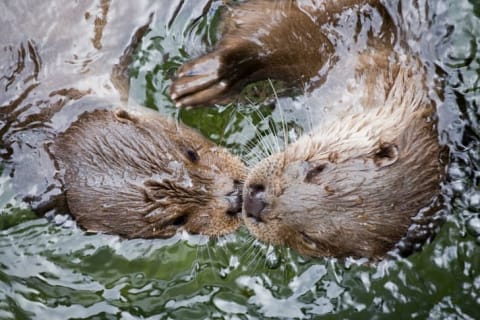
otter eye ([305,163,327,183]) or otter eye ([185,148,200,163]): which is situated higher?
otter eye ([185,148,200,163])

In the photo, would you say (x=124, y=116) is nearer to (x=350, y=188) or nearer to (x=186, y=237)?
(x=186, y=237)

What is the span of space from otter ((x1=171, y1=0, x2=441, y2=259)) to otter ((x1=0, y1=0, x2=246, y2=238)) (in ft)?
0.92

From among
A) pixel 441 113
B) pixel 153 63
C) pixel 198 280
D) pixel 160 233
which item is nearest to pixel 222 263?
pixel 198 280

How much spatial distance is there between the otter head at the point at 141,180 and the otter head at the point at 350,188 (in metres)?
0.24

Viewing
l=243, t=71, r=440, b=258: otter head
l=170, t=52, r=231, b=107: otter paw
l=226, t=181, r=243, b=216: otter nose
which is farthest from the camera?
l=170, t=52, r=231, b=107: otter paw

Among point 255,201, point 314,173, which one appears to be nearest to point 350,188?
point 314,173

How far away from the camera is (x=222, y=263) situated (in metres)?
4.66

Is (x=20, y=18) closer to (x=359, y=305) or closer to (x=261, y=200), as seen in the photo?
(x=261, y=200)

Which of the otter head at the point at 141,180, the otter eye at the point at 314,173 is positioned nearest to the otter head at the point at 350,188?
the otter eye at the point at 314,173

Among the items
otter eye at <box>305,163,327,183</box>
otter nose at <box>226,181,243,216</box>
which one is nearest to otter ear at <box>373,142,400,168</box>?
otter eye at <box>305,163,327,183</box>

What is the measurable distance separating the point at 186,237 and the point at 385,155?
1.27 m

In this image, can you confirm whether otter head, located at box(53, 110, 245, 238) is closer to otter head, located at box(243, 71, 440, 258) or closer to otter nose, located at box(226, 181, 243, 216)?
otter nose, located at box(226, 181, 243, 216)

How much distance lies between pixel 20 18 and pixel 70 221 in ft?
3.57

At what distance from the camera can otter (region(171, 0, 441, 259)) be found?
3.48m
